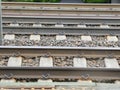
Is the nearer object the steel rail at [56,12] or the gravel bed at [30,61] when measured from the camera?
the gravel bed at [30,61]

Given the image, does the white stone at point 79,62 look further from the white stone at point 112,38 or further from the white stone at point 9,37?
the white stone at point 9,37

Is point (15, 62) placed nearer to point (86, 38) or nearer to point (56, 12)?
point (86, 38)

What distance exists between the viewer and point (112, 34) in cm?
805

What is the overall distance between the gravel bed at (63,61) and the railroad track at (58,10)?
9.93ft

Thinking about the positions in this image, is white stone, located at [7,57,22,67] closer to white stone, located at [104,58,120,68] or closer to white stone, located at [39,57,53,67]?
white stone, located at [39,57,53,67]

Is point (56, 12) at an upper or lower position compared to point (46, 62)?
upper

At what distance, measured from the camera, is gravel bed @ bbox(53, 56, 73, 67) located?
6403mm

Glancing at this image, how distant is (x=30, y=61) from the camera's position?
6.50m

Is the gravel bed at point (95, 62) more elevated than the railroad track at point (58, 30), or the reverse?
the railroad track at point (58, 30)

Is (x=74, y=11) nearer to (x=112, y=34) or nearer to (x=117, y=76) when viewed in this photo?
(x=112, y=34)

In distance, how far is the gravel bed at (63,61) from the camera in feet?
21.0

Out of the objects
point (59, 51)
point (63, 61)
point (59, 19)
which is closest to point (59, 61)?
point (63, 61)

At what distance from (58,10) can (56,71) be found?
3800 mm

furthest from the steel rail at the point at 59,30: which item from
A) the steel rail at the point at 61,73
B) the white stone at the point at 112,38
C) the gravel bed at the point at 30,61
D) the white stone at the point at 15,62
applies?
the steel rail at the point at 61,73
